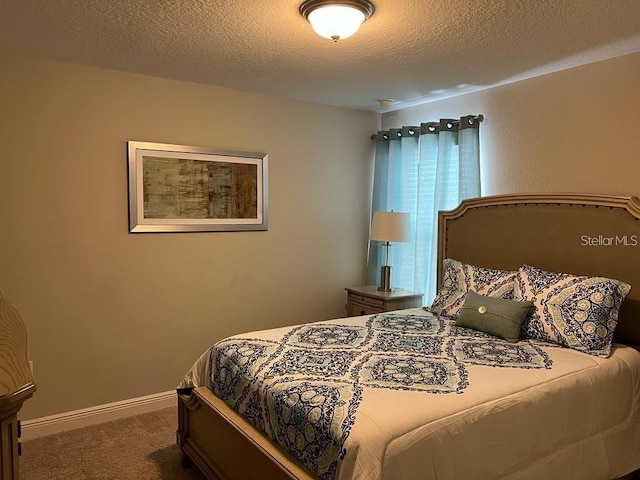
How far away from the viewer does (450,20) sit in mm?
2312

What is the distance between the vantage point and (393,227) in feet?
12.8

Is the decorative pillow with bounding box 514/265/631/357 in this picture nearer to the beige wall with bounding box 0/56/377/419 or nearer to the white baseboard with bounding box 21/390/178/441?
the beige wall with bounding box 0/56/377/419

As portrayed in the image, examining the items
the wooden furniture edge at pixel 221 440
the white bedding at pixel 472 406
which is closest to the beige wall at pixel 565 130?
the white bedding at pixel 472 406

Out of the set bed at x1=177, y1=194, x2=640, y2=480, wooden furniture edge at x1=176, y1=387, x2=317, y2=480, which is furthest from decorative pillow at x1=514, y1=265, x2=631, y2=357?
wooden furniture edge at x1=176, y1=387, x2=317, y2=480

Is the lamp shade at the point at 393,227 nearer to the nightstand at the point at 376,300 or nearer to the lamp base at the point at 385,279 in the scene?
the lamp base at the point at 385,279

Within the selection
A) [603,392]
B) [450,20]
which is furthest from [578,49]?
[603,392]

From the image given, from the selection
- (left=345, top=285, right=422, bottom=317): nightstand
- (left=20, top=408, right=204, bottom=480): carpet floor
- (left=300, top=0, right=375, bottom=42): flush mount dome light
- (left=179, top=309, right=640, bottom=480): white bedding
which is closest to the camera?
(left=179, top=309, right=640, bottom=480): white bedding

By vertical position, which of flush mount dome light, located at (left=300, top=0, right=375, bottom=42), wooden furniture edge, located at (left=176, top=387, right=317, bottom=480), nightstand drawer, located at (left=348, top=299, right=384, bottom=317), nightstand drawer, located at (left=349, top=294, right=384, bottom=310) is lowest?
wooden furniture edge, located at (left=176, top=387, right=317, bottom=480)

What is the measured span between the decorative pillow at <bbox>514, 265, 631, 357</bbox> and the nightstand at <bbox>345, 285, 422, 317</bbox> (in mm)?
1162

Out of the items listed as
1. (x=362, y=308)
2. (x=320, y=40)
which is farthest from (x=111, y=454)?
(x=320, y=40)

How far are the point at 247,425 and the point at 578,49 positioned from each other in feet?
8.60

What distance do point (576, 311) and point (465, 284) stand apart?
75 cm

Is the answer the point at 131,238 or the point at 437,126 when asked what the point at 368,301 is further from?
the point at 131,238

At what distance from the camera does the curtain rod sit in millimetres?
3607
